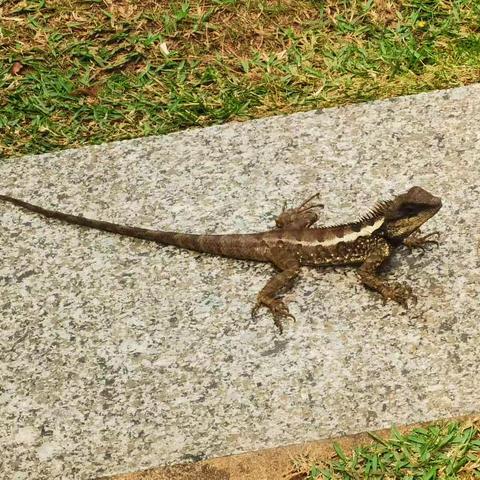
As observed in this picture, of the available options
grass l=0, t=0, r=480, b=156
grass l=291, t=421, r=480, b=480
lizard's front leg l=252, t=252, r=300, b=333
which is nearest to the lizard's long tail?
lizard's front leg l=252, t=252, r=300, b=333

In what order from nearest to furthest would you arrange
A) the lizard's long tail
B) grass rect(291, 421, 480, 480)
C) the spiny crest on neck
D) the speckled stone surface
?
1. grass rect(291, 421, 480, 480)
2. the speckled stone surface
3. the spiny crest on neck
4. the lizard's long tail

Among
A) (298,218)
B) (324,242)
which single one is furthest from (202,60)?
(324,242)

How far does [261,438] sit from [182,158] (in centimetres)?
214

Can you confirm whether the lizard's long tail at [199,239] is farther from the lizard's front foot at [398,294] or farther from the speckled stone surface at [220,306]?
the lizard's front foot at [398,294]

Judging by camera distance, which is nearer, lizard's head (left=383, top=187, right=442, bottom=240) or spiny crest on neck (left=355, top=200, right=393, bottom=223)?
lizard's head (left=383, top=187, right=442, bottom=240)

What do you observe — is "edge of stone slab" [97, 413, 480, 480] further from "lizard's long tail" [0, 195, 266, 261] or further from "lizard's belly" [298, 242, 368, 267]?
"lizard's long tail" [0, 195, 266, 261]

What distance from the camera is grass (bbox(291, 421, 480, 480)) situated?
4301mm

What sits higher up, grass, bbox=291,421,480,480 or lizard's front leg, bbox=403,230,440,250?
lizard's front leg, bbox=403,230,440,250

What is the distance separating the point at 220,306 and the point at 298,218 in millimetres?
705

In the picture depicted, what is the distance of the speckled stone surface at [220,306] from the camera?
4.56 m

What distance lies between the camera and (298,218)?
527cm

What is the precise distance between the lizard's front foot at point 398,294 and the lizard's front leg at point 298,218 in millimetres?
646

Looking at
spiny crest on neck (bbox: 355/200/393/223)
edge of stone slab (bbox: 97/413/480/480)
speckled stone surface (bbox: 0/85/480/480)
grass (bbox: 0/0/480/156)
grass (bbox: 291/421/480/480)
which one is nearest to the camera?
grass (bbox: 291/421/480/480)

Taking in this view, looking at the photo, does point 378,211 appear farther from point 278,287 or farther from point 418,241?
point 278,287
